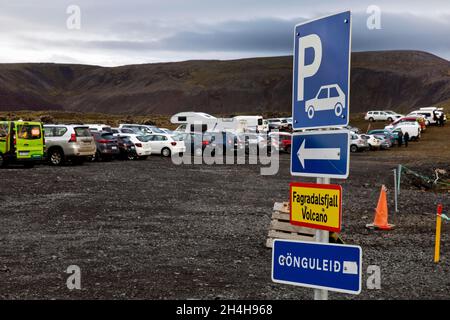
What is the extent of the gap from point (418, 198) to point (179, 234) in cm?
1061

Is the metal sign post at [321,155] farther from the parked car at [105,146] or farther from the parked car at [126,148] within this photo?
the parked car at [126,148]

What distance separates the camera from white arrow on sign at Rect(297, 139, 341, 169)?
437 centimetres

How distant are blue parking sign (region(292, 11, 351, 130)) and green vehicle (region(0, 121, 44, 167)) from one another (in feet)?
73.4

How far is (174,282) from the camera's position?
29.9ft

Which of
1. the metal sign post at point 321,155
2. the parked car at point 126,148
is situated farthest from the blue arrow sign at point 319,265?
the parked car at point 126,148

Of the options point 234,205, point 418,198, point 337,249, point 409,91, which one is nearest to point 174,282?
point 337,249

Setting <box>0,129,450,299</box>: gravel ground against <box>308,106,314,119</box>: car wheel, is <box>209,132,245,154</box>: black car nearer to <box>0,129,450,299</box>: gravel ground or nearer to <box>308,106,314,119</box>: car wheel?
<box>0,129,450,299</box>: gravel ground

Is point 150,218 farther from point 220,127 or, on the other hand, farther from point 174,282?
point 220,127

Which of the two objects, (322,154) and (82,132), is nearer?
(322,154)

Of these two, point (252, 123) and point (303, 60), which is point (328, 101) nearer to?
point (303, 60)

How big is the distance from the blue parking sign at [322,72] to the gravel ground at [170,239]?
427 centimetres

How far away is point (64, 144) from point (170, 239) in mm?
17516

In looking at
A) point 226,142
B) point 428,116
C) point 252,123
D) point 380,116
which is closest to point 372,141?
point 226,142

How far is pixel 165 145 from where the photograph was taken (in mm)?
37625
